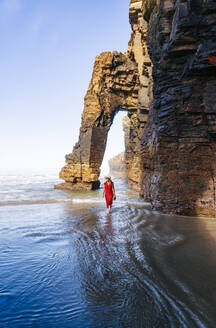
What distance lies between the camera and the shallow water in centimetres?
221

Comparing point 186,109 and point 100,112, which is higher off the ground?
point 100,112

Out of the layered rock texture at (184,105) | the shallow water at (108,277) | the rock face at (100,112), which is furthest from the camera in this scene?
the rock face at (100,112)

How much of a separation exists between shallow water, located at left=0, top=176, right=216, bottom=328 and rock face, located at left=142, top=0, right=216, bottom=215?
2165 mm

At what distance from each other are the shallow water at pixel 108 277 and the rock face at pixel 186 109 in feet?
7.10

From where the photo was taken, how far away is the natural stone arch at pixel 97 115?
2045 centimetres

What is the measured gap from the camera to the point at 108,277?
119 inches

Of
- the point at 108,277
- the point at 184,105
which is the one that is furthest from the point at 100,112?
the point at 108,277

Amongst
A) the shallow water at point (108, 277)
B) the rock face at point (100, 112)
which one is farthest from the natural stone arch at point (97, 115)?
the shallow water at point (108, 277)

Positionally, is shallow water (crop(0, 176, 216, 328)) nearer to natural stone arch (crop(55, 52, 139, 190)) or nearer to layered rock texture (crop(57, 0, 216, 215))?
layered rock texture (crop(57, 0, 216, 215))

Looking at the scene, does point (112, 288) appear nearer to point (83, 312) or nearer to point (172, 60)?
point (83, 312)

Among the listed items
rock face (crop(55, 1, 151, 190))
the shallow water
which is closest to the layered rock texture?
the shallow water

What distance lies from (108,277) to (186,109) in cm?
622

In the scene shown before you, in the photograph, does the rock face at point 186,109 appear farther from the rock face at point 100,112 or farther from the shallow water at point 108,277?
the rock face at point 100,112

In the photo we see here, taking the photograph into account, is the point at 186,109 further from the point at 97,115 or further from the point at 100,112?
the point at 100,112
